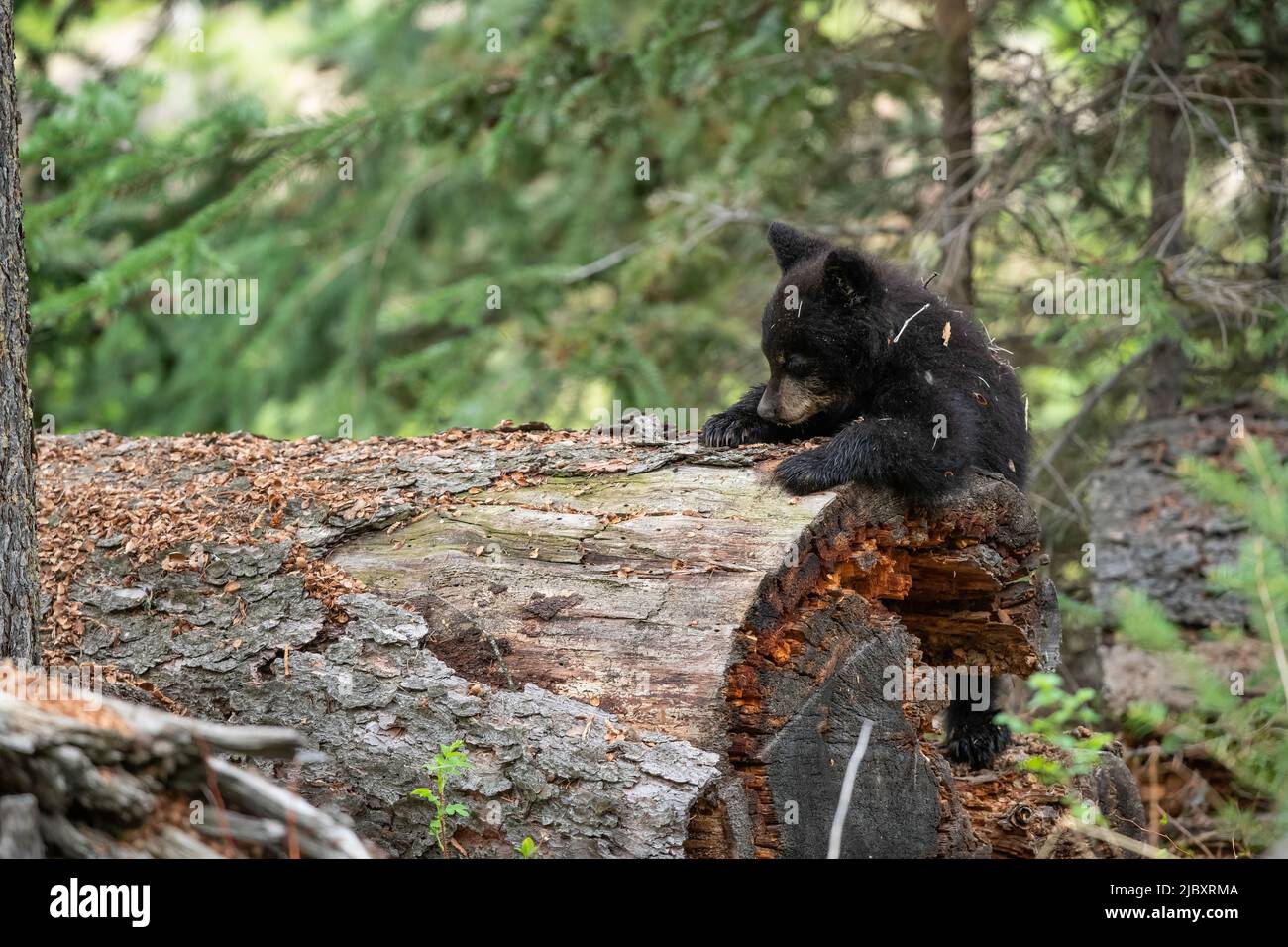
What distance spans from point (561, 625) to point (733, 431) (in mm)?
1474

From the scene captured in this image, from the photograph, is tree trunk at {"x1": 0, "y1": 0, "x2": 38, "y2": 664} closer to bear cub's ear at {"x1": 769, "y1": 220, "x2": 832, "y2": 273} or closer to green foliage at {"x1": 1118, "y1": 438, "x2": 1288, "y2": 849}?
green foliage at {"x1": 1118, "y1": 438, "x2": 1288, "y2": 849}

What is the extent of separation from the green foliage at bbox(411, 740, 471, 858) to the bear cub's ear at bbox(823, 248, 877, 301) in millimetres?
2414

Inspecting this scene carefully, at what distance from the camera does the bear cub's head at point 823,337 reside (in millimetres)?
4504

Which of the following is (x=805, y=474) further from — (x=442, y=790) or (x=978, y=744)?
(x=978, y=744)

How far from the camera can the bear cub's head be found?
450cm

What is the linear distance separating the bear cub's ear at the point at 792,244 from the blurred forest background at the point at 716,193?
996 mm

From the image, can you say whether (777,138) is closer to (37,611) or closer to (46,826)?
(37,611)

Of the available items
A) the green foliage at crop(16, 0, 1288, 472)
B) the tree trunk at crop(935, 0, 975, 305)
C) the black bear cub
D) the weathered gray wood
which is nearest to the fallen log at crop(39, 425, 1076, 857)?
the black bear cub

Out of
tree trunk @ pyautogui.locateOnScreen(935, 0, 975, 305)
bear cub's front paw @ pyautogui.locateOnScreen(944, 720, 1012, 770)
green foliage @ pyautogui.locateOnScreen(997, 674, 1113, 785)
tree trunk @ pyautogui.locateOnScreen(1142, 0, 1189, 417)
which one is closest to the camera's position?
green foliage @ pyautogui.locateOnScreen(997, 674, 1113, 785)

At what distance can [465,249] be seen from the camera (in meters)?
11.0

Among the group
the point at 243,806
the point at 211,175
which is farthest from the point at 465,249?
the point at 243,806

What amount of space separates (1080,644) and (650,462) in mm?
4298
